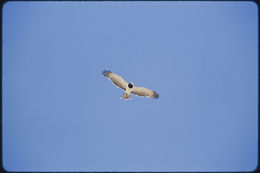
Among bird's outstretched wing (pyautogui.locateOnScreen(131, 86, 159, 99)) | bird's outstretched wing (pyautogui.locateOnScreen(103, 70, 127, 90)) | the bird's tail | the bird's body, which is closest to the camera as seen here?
the bird's tail

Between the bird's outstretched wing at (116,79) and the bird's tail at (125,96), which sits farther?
the bird's outstretched wing at (116,79)

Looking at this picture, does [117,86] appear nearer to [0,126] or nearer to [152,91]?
[152,91]

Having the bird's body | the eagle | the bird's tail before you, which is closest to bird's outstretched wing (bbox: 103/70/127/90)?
the eagle

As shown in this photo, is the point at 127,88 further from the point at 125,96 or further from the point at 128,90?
the point at 125,96

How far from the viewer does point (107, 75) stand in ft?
37.9

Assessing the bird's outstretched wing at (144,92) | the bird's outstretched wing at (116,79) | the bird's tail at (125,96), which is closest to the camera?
the bird's tail at (125,96)

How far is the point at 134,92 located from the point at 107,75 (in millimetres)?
1232

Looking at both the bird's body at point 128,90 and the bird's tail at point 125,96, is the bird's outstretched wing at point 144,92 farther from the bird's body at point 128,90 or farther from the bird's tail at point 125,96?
the bird's tail at point 125,96

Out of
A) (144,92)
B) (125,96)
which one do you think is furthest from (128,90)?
(144,92)

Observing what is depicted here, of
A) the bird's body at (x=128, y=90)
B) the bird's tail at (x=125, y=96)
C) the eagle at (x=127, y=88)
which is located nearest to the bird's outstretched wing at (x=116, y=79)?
the eagle at (x=127, y=88)

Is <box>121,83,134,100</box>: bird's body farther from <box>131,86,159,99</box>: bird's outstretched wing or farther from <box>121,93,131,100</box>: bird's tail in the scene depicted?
<box>131,86,159,99</box>: bird's outstretched wing

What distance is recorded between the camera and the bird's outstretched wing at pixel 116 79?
11463 mm

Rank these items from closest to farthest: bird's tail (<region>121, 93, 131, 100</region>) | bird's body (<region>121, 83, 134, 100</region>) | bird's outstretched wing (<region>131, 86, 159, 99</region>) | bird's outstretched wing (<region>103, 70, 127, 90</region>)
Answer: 1. bird's tail (<region>121, 93, 131, 100</region>)
2. bird's body (<region>121, 83, 134, 100</region>)
3. bird's outstretched wing (<region>103, 70, 127, 90</region>)
4. bird's outstretched wing (<region>131, 86, 159, 99</region>)

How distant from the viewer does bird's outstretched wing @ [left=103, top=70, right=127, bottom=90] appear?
11.5 meters
